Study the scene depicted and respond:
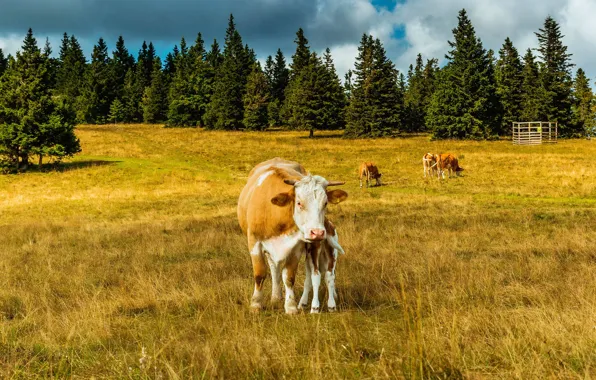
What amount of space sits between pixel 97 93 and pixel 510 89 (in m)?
78.8

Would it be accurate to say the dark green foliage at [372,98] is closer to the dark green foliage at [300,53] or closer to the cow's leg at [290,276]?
the dark green foliage at [300,53]

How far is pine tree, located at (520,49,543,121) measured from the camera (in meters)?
67.0

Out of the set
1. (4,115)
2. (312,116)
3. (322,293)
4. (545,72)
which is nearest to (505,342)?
(322,293)

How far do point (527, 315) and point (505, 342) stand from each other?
1.27 m

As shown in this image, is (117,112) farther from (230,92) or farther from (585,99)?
(585,99)

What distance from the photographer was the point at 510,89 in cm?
7175

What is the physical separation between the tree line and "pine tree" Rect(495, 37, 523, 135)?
0.53 feet

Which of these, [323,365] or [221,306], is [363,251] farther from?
[323,365]

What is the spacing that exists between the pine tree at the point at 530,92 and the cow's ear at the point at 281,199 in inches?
2776

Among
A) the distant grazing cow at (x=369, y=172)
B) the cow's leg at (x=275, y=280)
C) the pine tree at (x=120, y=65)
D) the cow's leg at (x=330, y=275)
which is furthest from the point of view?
the pine tree at (x=120, y=65)

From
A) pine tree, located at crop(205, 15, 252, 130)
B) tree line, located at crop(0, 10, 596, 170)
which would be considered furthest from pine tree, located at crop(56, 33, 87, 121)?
pine tree, located at crop(205, 15, 252, 130)

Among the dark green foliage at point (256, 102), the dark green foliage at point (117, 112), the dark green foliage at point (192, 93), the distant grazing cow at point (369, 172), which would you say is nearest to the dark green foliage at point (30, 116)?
the distant grazing cow at point (369, 172)

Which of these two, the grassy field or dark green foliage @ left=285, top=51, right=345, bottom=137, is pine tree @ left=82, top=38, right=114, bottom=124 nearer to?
dark green foliage @ left=285, top=51, right=345, bottom=137

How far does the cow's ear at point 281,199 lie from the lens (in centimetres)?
621
